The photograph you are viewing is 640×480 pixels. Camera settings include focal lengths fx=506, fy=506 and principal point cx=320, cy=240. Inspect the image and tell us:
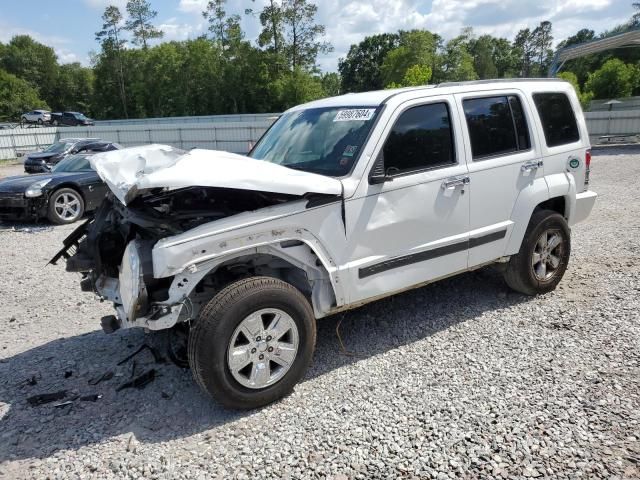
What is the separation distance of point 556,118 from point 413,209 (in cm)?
220

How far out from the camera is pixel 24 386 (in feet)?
12.8

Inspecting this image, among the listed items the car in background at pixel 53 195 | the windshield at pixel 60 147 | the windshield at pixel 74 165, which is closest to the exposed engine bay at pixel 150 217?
the car in background at pixel 53 195

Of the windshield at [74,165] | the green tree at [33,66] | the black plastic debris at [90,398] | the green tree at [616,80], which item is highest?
the green tree at [33,66]

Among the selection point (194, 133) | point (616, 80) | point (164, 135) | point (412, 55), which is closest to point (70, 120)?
point (164, 135)

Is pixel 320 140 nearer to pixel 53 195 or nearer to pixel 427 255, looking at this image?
pixel 427 255

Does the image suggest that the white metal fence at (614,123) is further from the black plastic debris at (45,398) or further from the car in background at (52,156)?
the black plastic debris at (45,398)

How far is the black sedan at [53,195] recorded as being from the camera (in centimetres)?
973

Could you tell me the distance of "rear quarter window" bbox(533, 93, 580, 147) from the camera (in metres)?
4.99

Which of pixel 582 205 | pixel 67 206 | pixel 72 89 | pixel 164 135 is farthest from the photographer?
pixel 72 89

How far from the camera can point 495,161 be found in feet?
14.9

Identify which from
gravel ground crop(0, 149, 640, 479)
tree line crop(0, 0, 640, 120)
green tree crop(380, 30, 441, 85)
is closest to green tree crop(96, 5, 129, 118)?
tree line crop(0, 0, 640, 120)

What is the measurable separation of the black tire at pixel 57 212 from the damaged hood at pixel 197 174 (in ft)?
22.7

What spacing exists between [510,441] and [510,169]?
8.34 ft

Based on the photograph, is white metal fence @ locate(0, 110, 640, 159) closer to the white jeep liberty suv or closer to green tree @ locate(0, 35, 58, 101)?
the white jeep liberty suv
